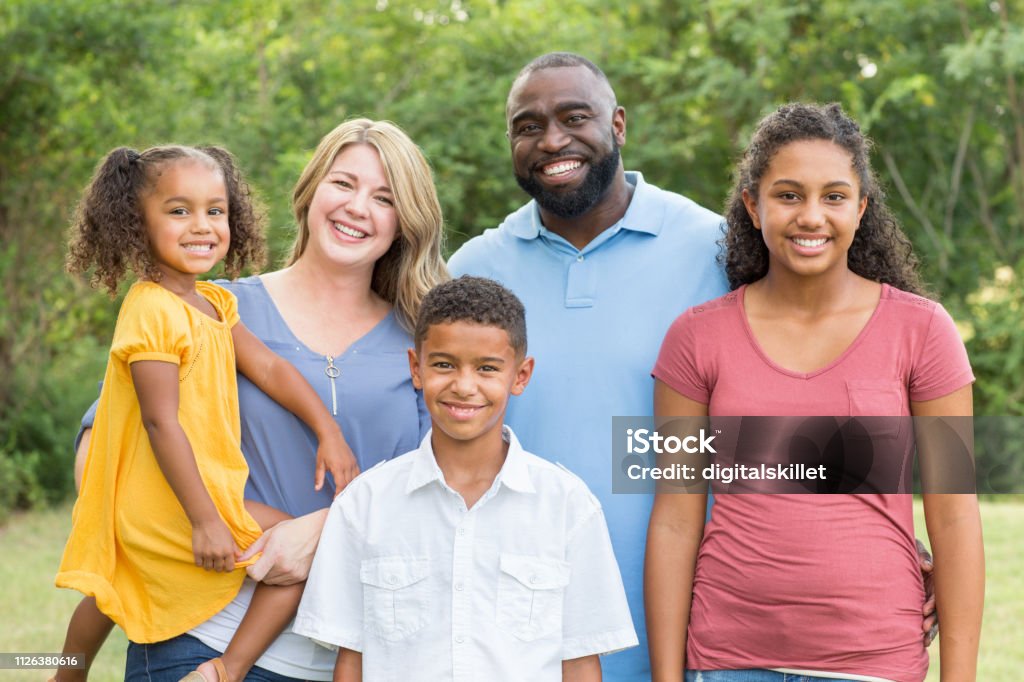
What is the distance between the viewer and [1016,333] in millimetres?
9789

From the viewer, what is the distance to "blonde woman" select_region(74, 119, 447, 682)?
106 inches

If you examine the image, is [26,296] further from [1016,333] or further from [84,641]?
[1016,333]

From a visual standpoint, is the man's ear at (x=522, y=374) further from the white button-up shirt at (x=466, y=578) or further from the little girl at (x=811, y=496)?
the little girl at (x=811, y=496)

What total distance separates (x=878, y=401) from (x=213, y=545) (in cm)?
150

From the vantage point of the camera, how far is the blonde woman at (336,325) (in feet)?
8.84

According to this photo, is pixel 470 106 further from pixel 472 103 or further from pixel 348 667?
pixel 348 667

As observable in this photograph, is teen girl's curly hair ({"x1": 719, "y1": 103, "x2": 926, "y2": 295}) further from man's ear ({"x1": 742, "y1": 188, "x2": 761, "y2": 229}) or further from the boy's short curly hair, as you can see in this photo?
the boy's short curly hair

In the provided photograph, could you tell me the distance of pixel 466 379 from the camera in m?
2.54

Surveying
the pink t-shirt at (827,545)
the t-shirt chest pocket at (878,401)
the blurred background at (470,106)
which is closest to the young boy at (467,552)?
the pink t-shirt at (827,545)

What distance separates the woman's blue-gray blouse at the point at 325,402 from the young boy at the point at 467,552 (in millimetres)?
276

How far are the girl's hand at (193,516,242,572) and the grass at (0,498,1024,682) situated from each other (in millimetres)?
3169

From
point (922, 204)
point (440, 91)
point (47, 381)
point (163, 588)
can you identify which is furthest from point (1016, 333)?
point (163, 588)

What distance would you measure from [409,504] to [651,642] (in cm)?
64

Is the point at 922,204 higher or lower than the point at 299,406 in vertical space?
higher
